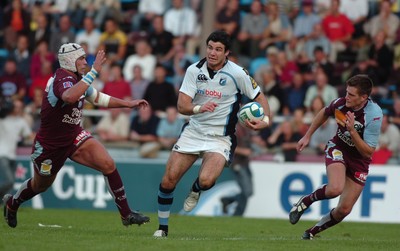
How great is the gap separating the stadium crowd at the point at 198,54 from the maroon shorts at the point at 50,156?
801 cm

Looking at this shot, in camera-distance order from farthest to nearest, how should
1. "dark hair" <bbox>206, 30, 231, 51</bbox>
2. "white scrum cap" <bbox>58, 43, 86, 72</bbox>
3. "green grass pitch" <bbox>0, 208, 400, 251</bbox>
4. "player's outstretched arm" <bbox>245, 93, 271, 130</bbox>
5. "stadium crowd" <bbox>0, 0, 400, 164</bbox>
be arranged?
"stadium crowd" <bbox>0, 0, 400, 164</bbox> → "white scrum cap" <bbox>58, 43, 86, 72</bbox> → "dark hair" <bbox>206, 30, 231, 51</bbox> → "player's outstretched arm" <bbox>245, 93, 271, 130</bbox> → "green grass pitch" <bbox>0, 208, 400, 251</bbox>

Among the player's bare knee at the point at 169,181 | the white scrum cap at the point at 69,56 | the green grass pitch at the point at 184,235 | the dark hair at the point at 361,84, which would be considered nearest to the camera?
the green grass pitch at the point at 184,235

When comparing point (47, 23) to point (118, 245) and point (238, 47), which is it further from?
point (118, 245)

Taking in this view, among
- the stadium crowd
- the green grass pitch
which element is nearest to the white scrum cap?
the green grass pitch

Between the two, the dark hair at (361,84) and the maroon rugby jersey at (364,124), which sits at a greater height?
the dark hair at (361,84)

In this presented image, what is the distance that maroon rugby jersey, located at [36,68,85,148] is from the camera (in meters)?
13.0

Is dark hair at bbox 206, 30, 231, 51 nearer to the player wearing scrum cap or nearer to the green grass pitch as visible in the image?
the player wearing scrum cap

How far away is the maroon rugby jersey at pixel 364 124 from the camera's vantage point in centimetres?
1274

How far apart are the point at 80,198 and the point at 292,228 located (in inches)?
246

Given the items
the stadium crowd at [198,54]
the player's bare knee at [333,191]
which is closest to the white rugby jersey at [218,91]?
the player's bare knee at [333,191]

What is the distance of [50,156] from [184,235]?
2.13 m

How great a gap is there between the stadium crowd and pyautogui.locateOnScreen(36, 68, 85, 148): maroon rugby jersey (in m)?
8.05

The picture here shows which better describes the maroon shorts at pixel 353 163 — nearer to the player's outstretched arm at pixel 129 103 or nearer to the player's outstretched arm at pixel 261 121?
the player's outstretched arm at pixel 261 121

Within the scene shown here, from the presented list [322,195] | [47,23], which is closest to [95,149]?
[322,195]
